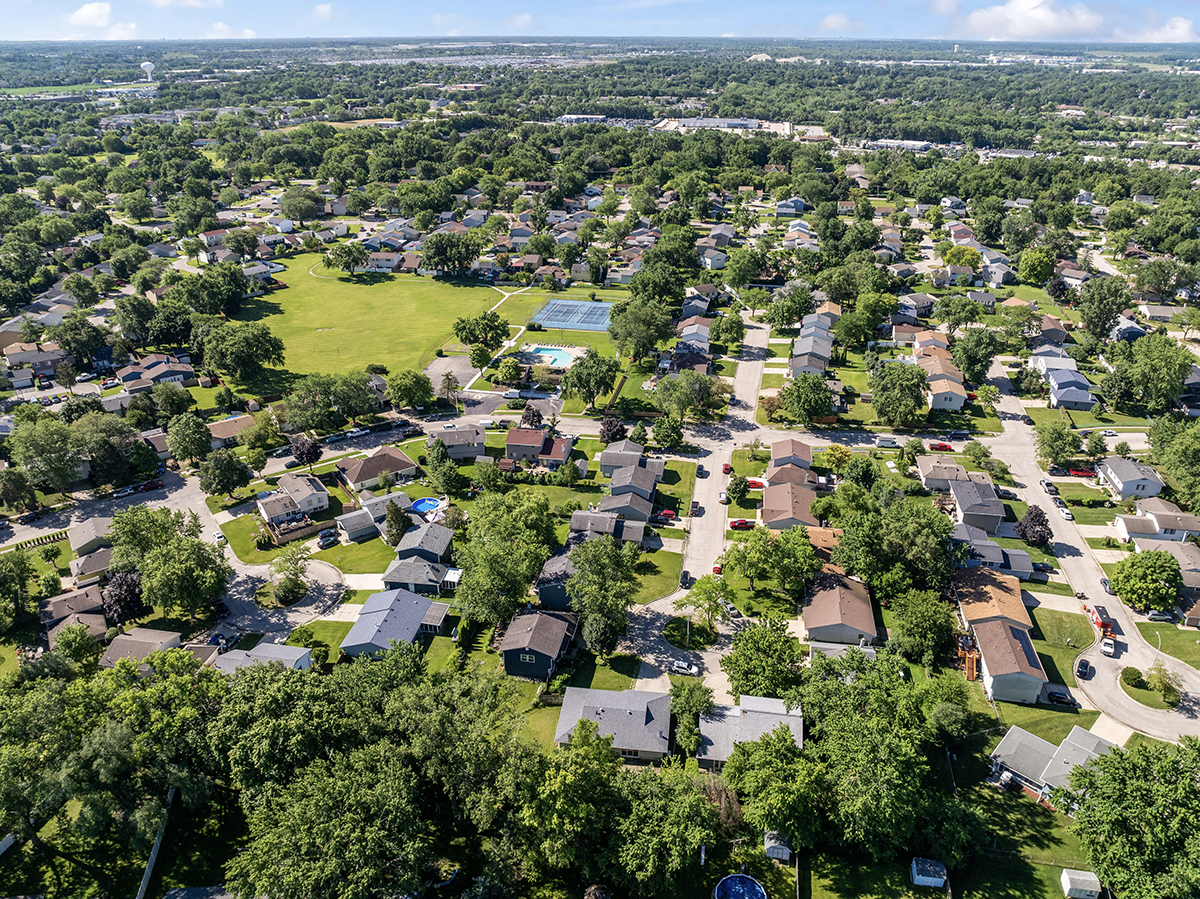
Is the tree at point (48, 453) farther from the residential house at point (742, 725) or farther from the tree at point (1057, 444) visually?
the tree at point (1057, 444)

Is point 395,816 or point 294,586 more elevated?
point 395,816

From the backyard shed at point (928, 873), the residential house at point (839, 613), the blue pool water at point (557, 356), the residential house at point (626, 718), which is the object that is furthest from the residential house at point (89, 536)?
the backyard shed at point (928, 873)

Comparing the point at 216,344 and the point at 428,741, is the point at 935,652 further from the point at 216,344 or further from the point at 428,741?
the point at 216,344

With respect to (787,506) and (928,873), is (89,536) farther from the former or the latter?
(928,873)

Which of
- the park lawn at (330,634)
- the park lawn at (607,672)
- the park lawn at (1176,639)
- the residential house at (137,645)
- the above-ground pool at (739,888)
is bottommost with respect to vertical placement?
the park lawn at (330,634)

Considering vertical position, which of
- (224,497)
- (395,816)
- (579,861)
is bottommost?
(224,497)

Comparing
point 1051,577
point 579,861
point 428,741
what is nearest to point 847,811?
point 579,861

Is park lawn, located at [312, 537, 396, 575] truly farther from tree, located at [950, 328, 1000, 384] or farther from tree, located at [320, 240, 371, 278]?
tree, located at [320, 240, 371, 278]
